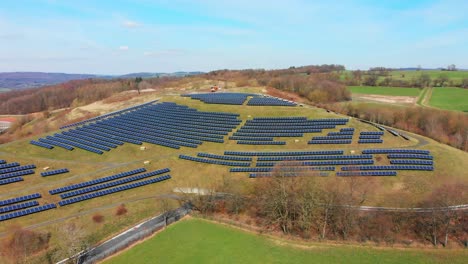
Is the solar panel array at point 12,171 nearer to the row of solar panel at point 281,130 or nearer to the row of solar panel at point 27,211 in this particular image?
the row of solar panel at point 27,211

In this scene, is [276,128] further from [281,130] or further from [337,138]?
[337,138]

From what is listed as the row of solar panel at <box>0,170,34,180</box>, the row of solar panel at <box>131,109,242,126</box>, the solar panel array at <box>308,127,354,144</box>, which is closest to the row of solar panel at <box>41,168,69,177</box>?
the row of solar panel at <box>0,170,34,180</box>

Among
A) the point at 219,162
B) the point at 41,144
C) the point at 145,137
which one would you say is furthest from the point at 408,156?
the point at 41,144

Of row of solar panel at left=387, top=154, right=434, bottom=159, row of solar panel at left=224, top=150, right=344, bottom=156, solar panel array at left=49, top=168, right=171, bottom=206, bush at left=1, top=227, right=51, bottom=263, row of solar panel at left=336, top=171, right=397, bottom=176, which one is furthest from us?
row of solar panel at left=224, top=150, right=344, bottom=156

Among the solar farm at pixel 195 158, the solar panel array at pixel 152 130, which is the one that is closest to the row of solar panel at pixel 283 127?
the solar farm at pixel 195 158

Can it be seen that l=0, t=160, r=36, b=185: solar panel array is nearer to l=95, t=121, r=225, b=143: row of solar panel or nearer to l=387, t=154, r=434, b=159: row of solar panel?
l=95, t=121, r=225, b=143: row of solar panel
